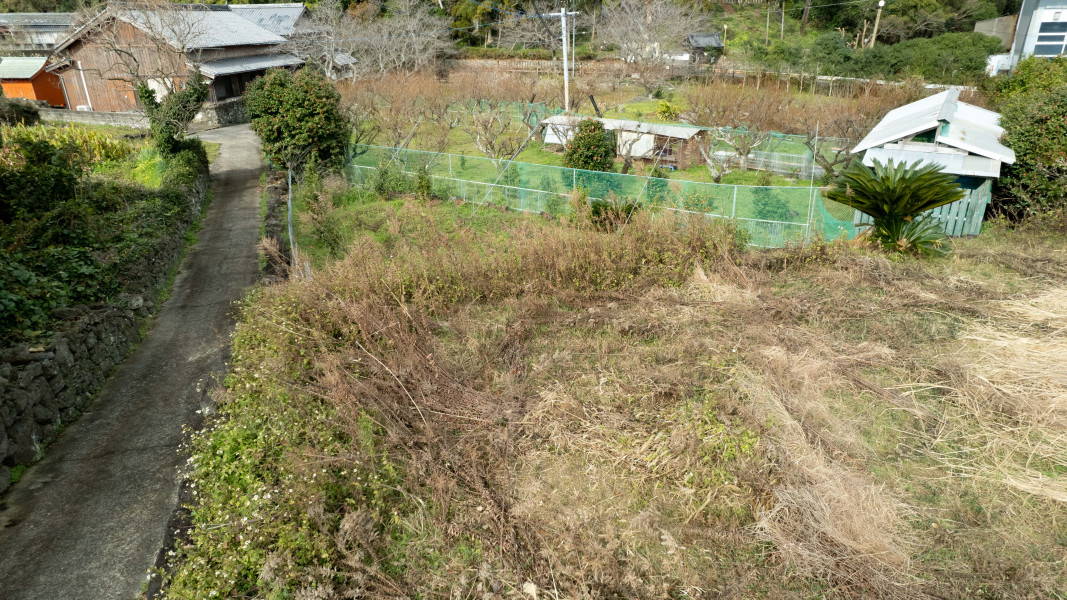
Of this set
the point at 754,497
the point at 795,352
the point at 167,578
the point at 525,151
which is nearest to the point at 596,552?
the point at 754,497

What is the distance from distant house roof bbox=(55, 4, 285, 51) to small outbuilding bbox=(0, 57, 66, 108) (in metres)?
3.72

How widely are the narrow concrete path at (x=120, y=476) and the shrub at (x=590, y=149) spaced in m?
10.8

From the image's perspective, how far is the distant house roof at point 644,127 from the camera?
65.9 feet

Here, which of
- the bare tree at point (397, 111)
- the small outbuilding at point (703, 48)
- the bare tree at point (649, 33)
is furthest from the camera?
the small outbuilding at point (703, 48)

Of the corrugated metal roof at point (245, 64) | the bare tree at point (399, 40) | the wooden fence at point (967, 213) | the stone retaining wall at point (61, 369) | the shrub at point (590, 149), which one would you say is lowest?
the stone retaining wall at point (61, 369)

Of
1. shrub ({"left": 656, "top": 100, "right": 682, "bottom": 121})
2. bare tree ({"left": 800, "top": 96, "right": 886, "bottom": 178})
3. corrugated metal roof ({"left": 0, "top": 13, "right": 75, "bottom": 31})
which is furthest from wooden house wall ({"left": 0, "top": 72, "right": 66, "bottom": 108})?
bare tree ({"left": 800, "top": 96, "right": 886, "bottom": 178})

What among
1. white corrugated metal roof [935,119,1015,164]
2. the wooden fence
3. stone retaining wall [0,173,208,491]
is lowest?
stone retaining wall [0,173,208,491]

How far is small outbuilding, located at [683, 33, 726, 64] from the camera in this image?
1699 inches

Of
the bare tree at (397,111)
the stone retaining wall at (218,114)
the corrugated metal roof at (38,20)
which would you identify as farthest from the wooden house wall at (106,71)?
the corrugated metal roof at (38,20)

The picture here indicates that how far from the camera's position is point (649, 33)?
40031 mm

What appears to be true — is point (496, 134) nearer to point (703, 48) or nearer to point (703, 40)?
point (703, 48)

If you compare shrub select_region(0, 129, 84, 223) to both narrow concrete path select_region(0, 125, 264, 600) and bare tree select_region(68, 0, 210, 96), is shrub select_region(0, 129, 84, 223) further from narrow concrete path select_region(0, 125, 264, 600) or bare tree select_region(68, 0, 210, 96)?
bare tree select_region(68, 0, 210, 96)

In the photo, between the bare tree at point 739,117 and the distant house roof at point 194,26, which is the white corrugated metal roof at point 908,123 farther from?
the distant house roof at point 194,26

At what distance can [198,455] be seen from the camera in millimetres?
6492
